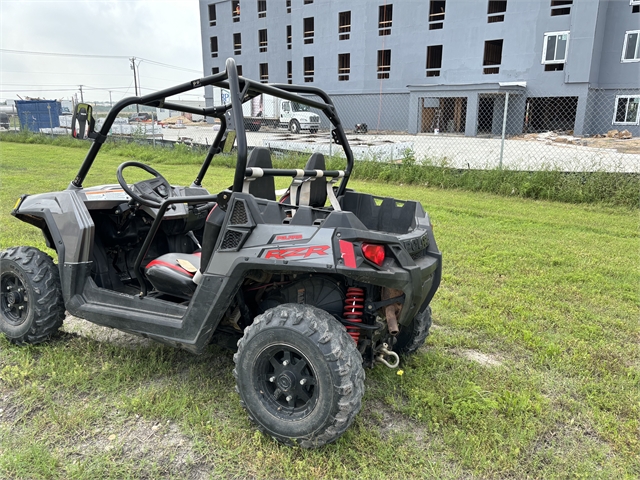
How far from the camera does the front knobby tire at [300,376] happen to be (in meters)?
2.44

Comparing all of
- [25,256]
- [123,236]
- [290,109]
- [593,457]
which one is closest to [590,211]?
[593,457]

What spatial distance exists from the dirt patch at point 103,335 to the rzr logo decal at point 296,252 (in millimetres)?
1703

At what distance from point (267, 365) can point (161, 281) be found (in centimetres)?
92

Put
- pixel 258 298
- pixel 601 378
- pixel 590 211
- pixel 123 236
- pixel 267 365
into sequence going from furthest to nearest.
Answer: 1. pixel 590 211
2. pixel 123 236
3. pixel 601 378
4. pixel 258 298
5. pixel 267 365

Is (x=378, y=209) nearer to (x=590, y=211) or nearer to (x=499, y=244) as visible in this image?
(x=499, y=244)

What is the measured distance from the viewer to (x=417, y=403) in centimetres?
298

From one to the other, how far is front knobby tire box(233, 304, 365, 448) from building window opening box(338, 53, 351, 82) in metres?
31.4

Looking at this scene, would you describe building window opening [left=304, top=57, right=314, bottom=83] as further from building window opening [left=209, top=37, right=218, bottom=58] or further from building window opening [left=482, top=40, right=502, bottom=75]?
building window opening [left=482, top=40, right=502, bottom=75]

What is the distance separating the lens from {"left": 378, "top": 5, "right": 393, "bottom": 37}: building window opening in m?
29.8

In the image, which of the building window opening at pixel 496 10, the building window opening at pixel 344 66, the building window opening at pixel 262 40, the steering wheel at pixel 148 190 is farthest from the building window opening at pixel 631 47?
the steering wheel at pixel 148 190

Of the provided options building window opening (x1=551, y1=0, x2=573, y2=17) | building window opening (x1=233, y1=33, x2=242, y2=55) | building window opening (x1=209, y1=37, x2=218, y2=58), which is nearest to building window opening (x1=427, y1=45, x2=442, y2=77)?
building window opening (x1=551, y1=0, x2=573, y2=17)

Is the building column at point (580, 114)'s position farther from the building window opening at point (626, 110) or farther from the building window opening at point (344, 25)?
the building window opening at point (344, 25)

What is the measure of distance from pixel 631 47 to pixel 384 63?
1270 centimetres

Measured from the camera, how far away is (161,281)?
314 centimetres
